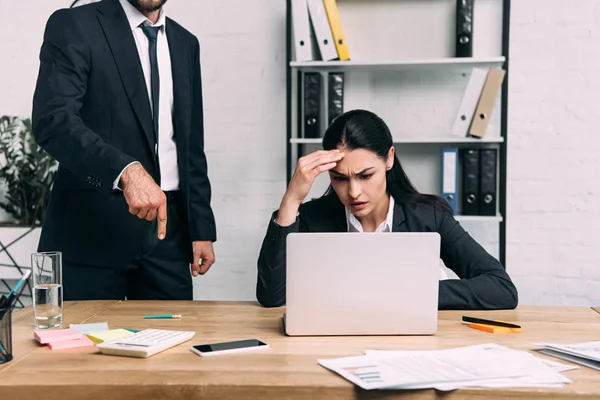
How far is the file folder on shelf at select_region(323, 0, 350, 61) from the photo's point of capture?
2.79m

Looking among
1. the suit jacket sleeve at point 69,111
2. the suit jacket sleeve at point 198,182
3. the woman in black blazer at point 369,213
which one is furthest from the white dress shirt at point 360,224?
the suit jacket sleeve at point 69,111

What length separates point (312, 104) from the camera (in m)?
2.85

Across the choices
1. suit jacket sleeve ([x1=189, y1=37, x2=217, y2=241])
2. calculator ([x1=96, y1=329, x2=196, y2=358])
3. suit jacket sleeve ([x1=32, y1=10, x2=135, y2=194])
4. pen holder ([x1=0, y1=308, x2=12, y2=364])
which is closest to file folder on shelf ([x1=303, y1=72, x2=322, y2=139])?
suit jacket sleeve ([x1=189, y1=37, x2=217, y2=241])

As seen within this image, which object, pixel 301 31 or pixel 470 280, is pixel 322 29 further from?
pixel 470 280

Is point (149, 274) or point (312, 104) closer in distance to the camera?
point (149, 274)

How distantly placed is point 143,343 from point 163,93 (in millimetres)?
1058

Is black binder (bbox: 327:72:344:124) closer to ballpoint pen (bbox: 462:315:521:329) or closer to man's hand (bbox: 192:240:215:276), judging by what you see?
man's hand (bbox: 192:240:215:276)

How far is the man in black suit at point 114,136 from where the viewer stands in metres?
1.91

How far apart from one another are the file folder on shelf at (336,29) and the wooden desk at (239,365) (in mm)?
1547

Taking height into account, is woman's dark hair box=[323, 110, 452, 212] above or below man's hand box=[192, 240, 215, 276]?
above

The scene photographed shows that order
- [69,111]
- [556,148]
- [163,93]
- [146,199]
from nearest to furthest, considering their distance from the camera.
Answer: [146,199] < [69,111] < [163,93] < [556,148]

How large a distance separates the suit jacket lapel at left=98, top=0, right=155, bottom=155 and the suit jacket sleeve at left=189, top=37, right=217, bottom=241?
24 centimetres

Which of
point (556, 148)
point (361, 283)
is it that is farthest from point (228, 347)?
point (556, 148)

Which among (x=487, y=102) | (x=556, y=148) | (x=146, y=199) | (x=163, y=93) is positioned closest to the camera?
(x=146, y=199)
